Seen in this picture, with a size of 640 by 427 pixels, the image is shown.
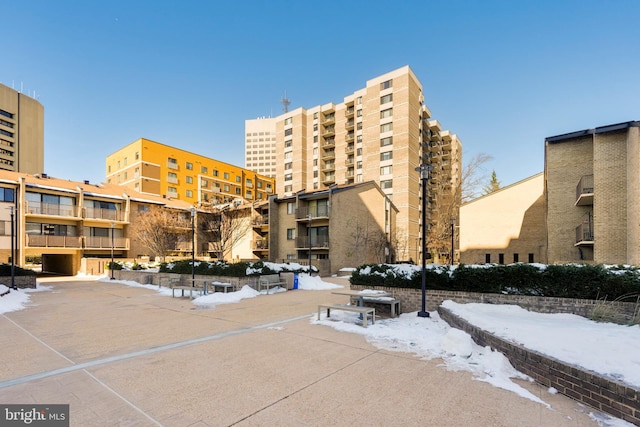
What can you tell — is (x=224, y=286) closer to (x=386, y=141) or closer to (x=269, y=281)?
(x=269, y=281)

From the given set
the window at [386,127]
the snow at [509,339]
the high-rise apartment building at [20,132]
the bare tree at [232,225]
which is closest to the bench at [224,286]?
the snow at [509,339]

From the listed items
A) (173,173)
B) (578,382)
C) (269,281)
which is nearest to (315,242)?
(269,281)

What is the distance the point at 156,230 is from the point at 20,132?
2448 inches

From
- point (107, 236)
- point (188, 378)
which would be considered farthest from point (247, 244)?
point (188, 378)

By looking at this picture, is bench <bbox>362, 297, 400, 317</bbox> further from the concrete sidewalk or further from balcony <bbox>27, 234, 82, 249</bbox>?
balcony <bbox>27, 234, 82, 249</bbox>

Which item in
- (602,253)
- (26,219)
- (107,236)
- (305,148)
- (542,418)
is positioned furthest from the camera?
(305,148)

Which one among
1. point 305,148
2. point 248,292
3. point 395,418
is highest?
point 305,148

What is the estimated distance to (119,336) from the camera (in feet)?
26.2

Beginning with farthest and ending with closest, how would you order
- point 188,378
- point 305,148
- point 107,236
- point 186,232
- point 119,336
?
point 305,148, point 186,232, point 107,236, point 119,336, point 188,378

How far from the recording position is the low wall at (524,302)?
24.7 ft

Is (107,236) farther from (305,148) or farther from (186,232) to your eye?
(305,148)

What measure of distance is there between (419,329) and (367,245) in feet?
91.9

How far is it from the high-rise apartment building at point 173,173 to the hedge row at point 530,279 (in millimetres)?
45314

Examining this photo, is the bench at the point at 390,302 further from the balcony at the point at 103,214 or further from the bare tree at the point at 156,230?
the balcony at the point at 103,214
